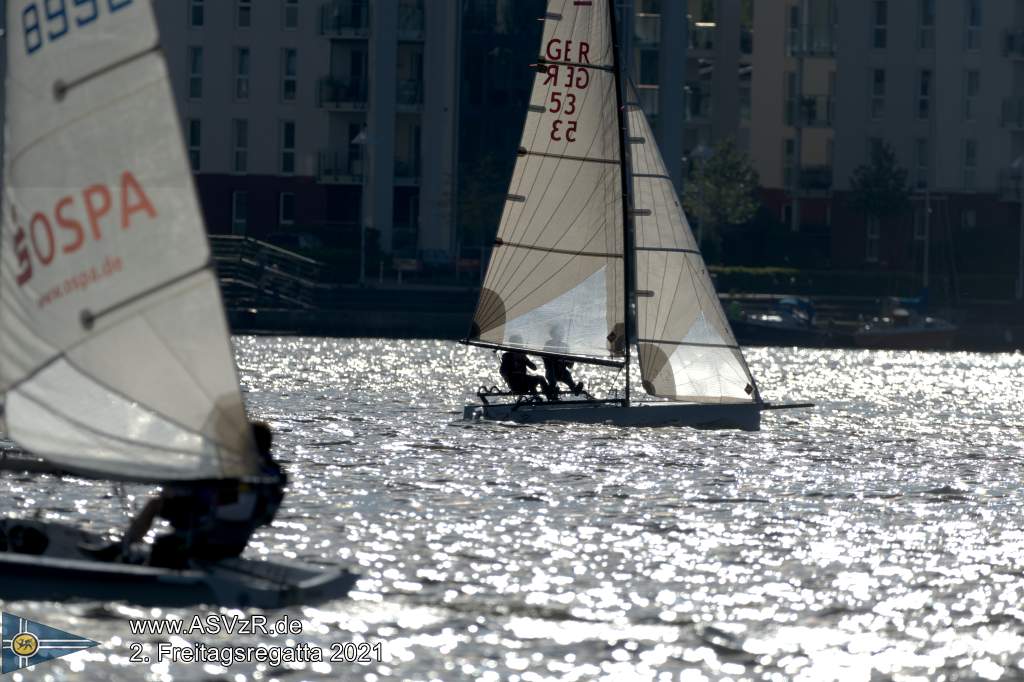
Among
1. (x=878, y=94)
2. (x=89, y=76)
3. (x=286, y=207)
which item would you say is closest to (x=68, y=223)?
(x=89, y=76)

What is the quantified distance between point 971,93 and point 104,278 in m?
80.2

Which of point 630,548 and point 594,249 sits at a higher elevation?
point 594,249

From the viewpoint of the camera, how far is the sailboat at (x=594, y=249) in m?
34.1

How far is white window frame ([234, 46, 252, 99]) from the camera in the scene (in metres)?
87.8

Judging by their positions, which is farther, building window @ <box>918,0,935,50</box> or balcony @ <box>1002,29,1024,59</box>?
building window @ <box>918,0,935,50</box>

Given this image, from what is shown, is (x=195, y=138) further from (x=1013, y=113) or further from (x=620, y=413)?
(x=620, y=413)

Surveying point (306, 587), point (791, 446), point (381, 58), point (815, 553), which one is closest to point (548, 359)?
point (791, 446)

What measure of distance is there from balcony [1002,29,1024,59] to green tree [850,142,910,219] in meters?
7.83

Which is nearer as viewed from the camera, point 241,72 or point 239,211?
point 239,211

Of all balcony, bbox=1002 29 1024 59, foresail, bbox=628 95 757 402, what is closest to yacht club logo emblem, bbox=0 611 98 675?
foresail, bbox=628 95 757 402

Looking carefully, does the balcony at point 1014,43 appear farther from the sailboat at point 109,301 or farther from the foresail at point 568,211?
the sailboat at point 109,301

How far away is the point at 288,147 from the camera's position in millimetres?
87875

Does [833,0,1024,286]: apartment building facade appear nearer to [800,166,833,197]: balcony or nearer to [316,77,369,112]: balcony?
[800,166,833,197]: balcony

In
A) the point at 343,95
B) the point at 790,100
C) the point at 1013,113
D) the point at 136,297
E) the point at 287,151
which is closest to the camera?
the point at 136,297
